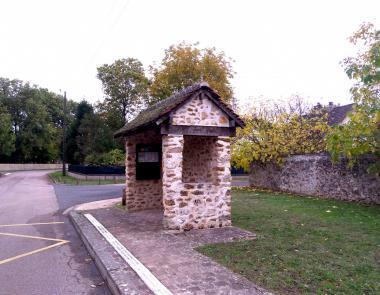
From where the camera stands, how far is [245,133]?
1948 cm

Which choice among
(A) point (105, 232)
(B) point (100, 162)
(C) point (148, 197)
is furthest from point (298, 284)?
(B) point (100, 162)

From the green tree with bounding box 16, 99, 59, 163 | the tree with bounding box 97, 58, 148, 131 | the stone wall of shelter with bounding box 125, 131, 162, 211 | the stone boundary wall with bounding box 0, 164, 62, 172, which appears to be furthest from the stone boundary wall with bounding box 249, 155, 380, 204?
the green tree with bounding box 16, 99, 59, 163

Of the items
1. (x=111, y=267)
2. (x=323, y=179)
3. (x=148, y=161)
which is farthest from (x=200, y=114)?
(x=323, y=179)

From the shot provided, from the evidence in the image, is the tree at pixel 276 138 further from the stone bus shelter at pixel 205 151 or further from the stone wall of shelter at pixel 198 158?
the stone bus shelter at pixel 205 151

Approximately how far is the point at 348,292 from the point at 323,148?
14596 millimetres

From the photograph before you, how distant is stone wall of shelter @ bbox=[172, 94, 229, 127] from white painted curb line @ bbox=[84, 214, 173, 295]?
3.11 m

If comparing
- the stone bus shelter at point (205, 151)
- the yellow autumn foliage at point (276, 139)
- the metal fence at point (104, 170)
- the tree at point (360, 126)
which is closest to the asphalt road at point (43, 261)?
the stone bus shelter at point (205, 151)

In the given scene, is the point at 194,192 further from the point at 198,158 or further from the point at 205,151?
the point at 198,158

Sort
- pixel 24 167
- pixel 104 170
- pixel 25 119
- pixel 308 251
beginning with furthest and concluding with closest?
pixel 25 119 → pixel 24 167 → pixel 104 170 → pixel 308 251

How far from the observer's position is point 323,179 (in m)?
15.2

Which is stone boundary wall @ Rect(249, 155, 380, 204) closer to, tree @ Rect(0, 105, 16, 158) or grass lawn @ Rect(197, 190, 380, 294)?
grass lawn @ Rect(197, 190, 380, 294)

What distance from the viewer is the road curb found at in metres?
5.10

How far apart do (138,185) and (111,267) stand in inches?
247

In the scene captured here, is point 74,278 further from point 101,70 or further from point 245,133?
point 101,70
